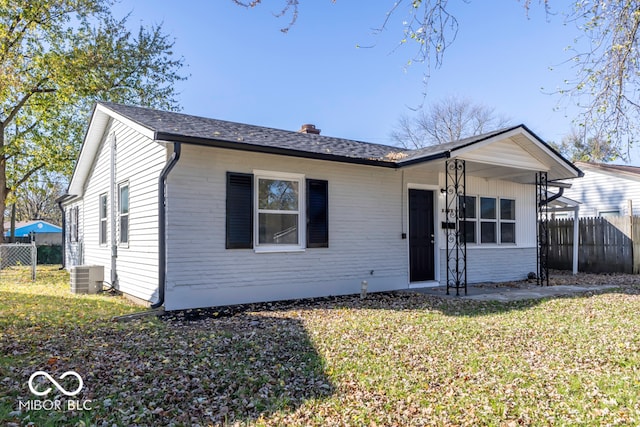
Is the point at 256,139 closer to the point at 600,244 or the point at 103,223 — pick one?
the point at 103,223

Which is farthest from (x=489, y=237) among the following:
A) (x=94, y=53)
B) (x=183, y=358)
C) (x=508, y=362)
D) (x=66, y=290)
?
(x=94, y=53)

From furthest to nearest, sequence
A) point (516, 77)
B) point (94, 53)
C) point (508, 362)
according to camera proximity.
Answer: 1. point (94, 53)
2. point (516, 77)
3. point (508, 362)

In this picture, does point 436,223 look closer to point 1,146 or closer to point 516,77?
point 516,77

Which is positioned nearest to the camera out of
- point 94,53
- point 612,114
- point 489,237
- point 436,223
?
point 612,114

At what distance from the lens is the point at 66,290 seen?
984 centimetres

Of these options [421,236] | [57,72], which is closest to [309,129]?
[421,236]

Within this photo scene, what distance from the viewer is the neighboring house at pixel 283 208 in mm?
6844

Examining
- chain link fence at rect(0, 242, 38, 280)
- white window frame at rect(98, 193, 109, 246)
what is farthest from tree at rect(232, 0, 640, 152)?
chain link fence at rect(0, 242, 38, 280)

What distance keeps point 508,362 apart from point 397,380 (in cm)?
131

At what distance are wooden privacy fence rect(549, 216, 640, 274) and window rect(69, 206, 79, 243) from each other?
16902 millimetres

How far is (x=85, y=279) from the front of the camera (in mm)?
9156

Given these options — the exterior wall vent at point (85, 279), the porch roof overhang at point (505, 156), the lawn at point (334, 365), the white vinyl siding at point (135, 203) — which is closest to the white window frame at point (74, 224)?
the white vinyl siding at point (135, 203)

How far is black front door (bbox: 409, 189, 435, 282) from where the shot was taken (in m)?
9.54

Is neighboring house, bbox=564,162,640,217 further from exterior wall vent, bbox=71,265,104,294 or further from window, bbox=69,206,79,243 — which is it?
window, bbox=69,206,79,243
